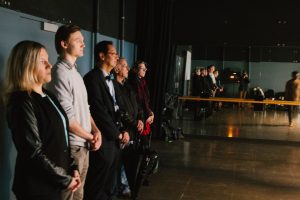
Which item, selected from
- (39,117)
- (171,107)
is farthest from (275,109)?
(39,117)

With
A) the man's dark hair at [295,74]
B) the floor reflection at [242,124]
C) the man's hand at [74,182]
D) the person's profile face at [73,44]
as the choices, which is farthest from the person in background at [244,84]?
the man's hand at [74,182]

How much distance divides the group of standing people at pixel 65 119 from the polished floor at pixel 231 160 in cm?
97

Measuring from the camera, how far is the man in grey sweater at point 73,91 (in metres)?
2.50

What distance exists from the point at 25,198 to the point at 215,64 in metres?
6.70

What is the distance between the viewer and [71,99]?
2.53m

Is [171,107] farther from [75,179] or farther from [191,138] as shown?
[75,179]

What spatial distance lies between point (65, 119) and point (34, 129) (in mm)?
279

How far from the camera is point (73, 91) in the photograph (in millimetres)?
2547

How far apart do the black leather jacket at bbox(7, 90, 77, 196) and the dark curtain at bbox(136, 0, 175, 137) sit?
15.7 ft

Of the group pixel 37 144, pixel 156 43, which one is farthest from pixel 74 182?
pixel 156 43

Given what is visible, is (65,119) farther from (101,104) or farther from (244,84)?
(244,84)

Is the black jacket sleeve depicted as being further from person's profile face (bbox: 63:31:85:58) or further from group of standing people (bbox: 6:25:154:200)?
person's profile face (bbox: 63:31:85:58)

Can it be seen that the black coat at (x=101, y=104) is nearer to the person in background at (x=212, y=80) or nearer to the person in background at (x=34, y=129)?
the person in background at (x=34, y=129)

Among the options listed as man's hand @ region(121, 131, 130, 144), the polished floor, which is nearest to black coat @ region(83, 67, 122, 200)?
man's hand @ region(121, 131, 130, 144)
